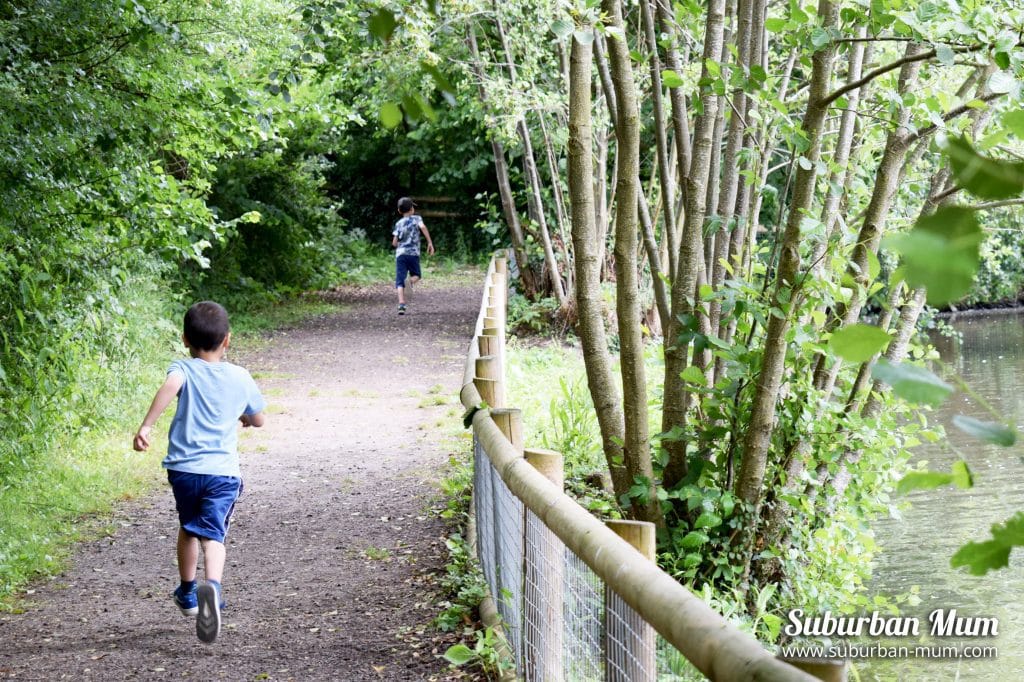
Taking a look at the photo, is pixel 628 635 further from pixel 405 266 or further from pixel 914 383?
pixel 405 266

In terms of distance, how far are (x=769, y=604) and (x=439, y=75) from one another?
5991 mm

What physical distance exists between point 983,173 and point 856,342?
174 mm

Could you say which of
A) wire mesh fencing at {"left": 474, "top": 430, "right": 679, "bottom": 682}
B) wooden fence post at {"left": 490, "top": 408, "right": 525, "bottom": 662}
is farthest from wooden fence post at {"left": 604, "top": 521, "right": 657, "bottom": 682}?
wooden fence post at {"left": 490, "top": 408, "right": 525, "bottom": 662}

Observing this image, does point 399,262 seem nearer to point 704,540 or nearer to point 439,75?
point 704,540

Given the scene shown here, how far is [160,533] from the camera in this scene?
752 centimetres

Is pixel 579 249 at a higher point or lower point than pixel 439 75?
lower

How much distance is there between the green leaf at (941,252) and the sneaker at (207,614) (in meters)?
4.64

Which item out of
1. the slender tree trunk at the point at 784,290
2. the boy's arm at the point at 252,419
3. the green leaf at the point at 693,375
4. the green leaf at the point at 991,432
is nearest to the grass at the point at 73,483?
the boy's arm at the point at 252,419

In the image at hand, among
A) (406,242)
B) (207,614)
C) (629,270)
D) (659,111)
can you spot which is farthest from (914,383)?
(406,242)

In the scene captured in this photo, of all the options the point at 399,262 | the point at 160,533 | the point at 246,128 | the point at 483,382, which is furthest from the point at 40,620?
the point at 399,262

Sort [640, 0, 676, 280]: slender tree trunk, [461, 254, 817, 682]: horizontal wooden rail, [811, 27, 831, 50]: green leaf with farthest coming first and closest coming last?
1. [640, 0, 676, 280]: slender tree trunk
2. [811, 27, 831, 50]: green leaf
3. [461, 254, 817, 682]: horizontal wooden rail

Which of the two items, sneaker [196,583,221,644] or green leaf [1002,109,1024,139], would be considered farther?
sneaker [196,583,221,644]

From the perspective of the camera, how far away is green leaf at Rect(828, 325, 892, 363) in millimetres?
867

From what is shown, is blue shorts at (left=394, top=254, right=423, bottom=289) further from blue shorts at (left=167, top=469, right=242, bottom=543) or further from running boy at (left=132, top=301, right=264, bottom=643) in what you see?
blue shorts at (left=167, top=469, right=242, bottom=543)
